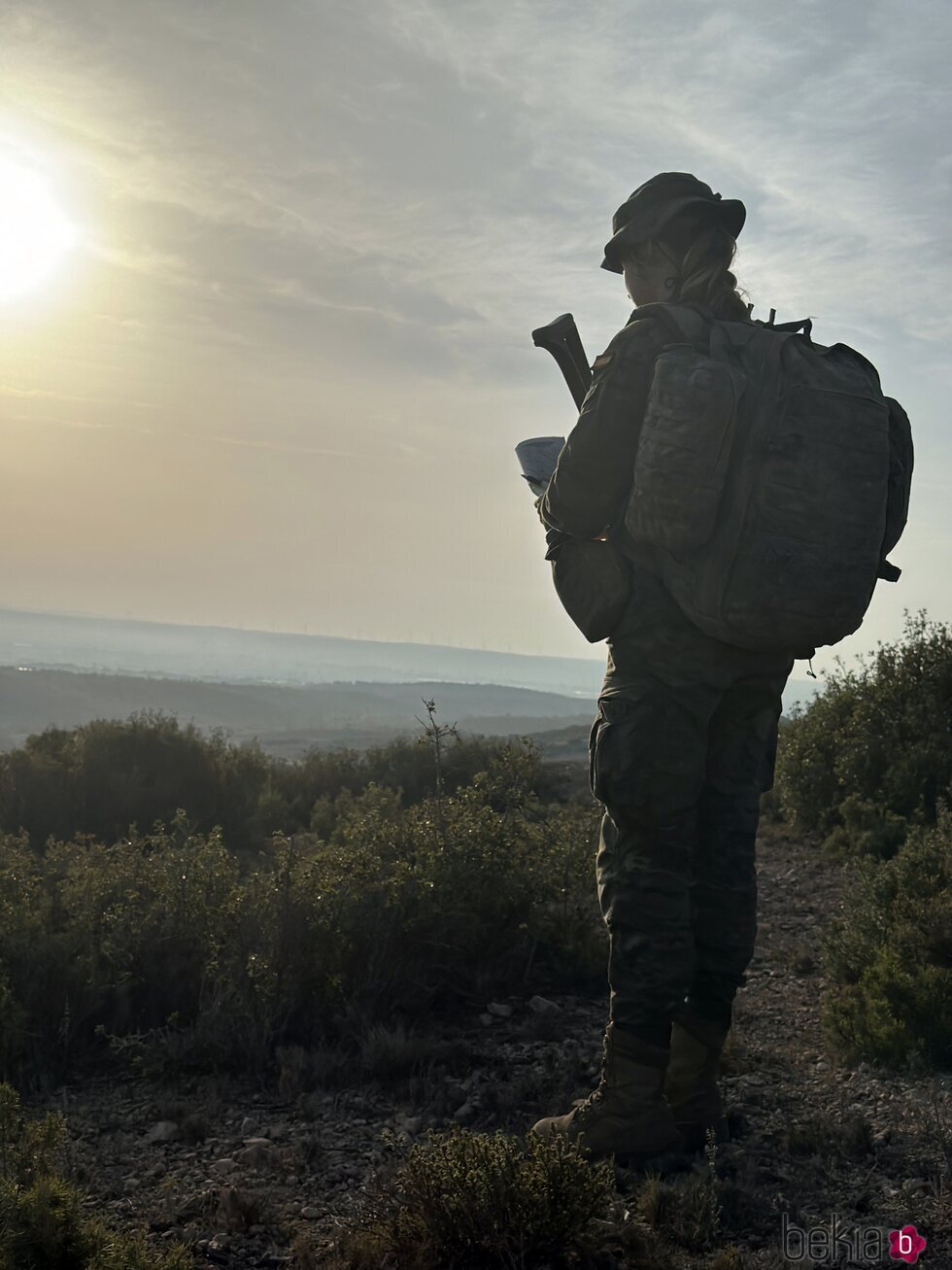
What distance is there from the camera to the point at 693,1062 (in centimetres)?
340

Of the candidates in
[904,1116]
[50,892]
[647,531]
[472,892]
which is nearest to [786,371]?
[647,531]

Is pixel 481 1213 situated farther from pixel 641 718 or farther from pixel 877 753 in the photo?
pixel 877 753

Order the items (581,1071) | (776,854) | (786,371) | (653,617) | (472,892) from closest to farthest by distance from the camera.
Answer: (786,371) < (653,617) < (581,1071) < (472,892) < (776,854)

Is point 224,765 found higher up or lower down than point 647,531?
lower down

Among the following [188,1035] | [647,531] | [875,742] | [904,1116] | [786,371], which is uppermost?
[786,371]

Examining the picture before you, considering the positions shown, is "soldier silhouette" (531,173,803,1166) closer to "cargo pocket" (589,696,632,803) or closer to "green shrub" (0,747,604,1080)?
"cargo pocket" (589,696,632,803)

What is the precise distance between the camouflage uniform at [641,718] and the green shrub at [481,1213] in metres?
0.70

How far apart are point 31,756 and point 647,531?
25.2 ft

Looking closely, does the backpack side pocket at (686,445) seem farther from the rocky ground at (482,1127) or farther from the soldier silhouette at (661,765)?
the rocky ground at (482,1127)

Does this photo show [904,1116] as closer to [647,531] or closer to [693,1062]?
[693,1062]

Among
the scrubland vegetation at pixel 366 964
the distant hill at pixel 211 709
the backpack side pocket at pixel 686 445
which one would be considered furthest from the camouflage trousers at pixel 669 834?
the distant hill at pixel 211 709

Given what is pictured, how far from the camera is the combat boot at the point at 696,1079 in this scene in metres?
3.35

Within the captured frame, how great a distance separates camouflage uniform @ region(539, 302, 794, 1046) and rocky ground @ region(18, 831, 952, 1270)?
609 mm

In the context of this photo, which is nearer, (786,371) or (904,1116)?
(786,371)
